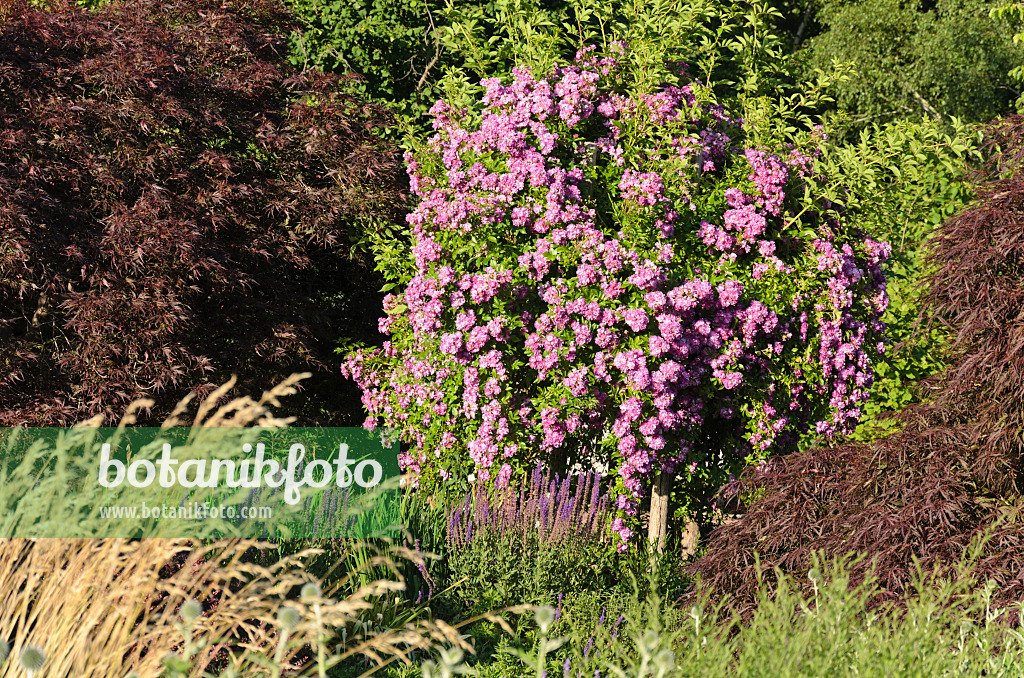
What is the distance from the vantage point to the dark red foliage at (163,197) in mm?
5441

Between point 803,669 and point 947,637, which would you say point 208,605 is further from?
point 947,637

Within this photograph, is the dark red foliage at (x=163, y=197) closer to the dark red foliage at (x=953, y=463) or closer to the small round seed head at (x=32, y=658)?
the dark red foliage at (x=953, y=463)

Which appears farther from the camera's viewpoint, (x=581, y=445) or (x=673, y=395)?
(x=581, y=445)

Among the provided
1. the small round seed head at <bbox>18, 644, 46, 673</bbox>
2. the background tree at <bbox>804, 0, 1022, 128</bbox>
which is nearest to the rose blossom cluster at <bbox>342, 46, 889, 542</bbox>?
the small round seed head at <bbox>18, 644, 46, 673</bbox>

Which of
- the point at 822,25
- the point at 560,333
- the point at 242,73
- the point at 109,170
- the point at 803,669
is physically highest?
the point at 822,25

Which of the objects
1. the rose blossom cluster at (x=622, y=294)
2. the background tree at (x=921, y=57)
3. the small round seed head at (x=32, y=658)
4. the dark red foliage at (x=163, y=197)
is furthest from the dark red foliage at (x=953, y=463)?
the background tree at (x=921, y=57)

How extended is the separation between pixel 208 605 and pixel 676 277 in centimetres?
308

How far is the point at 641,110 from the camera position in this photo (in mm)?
5945

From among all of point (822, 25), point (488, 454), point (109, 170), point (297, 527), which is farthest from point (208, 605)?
point (822, 25)

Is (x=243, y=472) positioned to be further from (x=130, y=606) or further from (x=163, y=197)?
(x=130, y=606)

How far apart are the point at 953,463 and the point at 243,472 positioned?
11.3 feet

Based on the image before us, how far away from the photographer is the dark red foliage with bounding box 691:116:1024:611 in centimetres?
404

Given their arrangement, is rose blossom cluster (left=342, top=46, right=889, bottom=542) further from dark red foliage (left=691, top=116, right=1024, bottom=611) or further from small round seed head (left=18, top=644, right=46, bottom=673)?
small round seed head (left=18, top=644, right=46, bottom=673)

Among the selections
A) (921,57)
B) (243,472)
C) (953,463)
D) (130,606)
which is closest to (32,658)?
(130,606)
